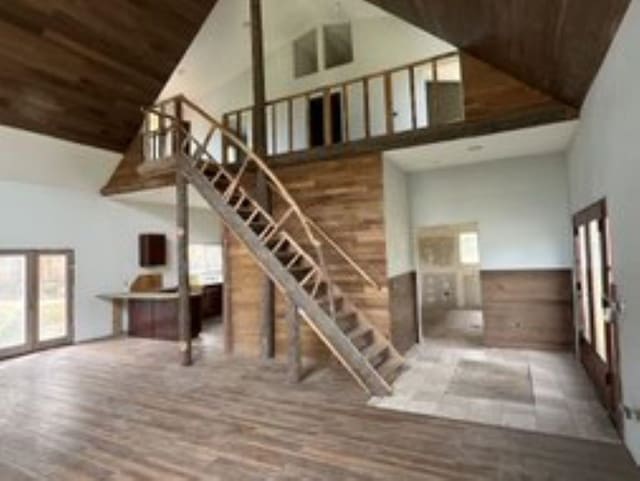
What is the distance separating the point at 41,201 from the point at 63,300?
1862mm

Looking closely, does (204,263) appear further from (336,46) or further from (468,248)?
(468,248)

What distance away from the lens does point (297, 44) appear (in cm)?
855

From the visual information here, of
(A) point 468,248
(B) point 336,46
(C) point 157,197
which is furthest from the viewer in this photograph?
(A) point 468,248

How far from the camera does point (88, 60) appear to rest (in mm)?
5836

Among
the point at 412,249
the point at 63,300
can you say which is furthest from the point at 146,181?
the point at 412,249

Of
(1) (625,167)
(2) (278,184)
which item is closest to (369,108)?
(2) (278,184)

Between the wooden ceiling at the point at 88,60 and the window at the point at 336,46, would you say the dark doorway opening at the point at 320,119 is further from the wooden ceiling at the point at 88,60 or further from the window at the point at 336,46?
the wooden ceiling at the point at 88,60

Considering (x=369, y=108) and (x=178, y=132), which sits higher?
(x=369, y=108)

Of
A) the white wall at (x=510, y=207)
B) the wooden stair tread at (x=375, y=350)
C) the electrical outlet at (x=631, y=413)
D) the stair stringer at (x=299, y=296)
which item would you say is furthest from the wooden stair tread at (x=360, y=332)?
the electrical outlet at (x=631, y=413)

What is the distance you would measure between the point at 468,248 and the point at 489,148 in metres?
5.29

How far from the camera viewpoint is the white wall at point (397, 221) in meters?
5.68

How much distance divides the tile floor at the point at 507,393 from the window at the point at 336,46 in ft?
19.6

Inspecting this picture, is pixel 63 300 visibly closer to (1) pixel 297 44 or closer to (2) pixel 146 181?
(2) pixel 146 181

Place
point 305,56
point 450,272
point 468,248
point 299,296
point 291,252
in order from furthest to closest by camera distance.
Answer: point 450,272
point 468,248
point 305,56
point 291,252
point 299,296
